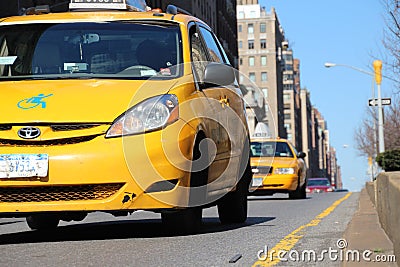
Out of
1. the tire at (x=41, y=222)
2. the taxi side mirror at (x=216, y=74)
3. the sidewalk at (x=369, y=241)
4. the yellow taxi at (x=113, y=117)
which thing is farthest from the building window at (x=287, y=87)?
the taxi side mirror at (x=216, y=74)

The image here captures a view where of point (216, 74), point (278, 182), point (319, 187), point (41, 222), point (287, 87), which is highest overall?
point (216, 74)

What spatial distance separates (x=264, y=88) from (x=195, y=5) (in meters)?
74.9

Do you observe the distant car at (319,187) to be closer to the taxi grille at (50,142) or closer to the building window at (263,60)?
the taxi grille at (50,142)

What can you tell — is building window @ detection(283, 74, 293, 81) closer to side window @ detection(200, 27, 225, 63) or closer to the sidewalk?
side window @ detection(200, 27, 225, 63)

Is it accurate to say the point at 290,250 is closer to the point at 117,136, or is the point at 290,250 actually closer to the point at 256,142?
the point at 117,136

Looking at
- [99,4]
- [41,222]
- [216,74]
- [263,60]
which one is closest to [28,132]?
[216,74]

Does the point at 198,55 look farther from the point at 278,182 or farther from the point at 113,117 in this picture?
the point at 278,182

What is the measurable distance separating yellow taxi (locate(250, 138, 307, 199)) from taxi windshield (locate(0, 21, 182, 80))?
13895 millimetres

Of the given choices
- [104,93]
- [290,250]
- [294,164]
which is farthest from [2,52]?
[294,164]

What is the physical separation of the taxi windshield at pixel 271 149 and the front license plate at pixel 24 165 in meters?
16.3

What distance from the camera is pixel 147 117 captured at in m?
7.33

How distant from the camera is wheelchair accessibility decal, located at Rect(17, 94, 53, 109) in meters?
7.36

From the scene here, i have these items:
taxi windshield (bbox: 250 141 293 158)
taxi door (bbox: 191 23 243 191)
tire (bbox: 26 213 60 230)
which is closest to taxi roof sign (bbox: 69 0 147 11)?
taxi door (bbox: 191 23 243 191)

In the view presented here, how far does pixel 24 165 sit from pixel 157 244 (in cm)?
119
